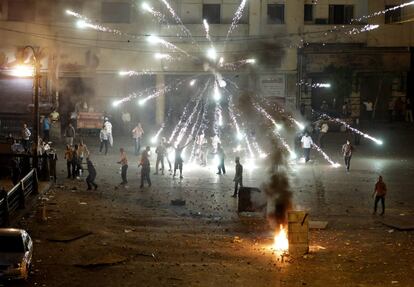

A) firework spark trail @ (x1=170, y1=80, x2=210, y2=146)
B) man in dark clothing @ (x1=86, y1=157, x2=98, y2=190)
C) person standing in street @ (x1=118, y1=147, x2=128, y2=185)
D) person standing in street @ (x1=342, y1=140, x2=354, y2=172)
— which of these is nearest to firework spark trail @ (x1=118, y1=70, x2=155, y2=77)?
firework spark trail @ (x1=170, y1=80, x2=210, y2=146)

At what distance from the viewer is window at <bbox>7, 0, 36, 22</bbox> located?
1463 inches

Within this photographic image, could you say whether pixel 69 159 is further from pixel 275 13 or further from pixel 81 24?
pixel 275 13

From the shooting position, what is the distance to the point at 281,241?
1636cm

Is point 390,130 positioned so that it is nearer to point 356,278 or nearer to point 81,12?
point 81,12

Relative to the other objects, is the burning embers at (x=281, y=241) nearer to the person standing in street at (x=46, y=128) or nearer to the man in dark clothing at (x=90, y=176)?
the man in dark clothing at (x=90, y=176)

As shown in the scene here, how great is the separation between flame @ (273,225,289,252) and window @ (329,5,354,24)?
24790 mm

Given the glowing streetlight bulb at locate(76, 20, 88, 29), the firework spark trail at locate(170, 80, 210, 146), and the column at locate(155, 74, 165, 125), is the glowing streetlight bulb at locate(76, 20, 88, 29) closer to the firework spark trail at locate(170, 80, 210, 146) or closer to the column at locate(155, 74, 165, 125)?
the column at locate(155, 74, 165, 125)

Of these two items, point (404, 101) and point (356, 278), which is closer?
point (356, 278)

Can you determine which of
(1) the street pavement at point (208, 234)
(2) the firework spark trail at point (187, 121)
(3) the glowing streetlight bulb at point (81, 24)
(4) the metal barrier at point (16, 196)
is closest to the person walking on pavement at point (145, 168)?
(1) the street pavement at point (208, 234)

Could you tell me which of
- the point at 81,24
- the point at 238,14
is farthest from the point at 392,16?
the point at 81,24

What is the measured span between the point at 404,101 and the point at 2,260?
96.5 feet

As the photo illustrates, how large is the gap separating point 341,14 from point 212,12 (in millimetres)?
7729

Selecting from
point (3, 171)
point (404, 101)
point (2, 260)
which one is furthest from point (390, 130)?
point (2, 260)

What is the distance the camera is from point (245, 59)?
3788 centimetres
